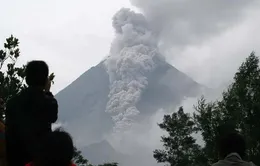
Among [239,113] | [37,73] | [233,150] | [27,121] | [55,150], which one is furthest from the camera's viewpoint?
[239,113]

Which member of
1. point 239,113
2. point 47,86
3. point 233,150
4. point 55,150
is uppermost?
point 239,113

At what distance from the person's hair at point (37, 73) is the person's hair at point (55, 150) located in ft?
5.37

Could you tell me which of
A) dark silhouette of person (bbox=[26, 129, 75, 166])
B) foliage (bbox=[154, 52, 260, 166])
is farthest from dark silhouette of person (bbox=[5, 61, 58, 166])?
foliage (bbox=[154, 52, 260, 166])

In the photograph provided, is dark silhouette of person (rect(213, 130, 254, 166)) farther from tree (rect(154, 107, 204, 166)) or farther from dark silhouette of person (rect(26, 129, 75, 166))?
tree (rect(154, 107, 204, 166))

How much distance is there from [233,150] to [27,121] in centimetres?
180

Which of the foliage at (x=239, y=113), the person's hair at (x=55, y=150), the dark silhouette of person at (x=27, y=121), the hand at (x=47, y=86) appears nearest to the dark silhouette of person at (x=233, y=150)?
the dark silhouette of person at (x=27, y=121)

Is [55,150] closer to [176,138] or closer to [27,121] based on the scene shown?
[27,121]

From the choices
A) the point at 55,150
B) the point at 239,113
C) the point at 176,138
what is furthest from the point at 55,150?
the point at 176,138

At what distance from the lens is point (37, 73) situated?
4.54 metres

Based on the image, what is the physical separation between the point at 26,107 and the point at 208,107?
97.3ft

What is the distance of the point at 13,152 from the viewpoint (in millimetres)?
4383

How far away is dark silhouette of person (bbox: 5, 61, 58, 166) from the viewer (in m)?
4.34

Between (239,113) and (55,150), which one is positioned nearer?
(55,150)

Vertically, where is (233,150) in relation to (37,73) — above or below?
below
